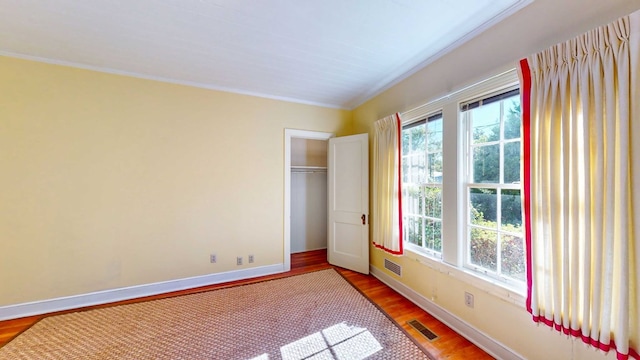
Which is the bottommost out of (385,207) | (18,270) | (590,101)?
(18,270)

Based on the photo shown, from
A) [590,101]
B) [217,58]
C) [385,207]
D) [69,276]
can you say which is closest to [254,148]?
[217,58]

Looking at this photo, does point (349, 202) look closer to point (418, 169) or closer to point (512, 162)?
point (418, 169)

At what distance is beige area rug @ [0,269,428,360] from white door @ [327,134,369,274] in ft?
2.84

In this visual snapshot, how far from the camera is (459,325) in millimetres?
2070

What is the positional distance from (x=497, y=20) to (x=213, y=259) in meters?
3.89

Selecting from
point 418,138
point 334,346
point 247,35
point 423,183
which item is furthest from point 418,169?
point 247,35

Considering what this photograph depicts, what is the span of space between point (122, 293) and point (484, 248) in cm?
389

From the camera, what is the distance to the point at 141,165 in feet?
9.18

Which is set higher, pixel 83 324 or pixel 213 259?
pixel 213 259

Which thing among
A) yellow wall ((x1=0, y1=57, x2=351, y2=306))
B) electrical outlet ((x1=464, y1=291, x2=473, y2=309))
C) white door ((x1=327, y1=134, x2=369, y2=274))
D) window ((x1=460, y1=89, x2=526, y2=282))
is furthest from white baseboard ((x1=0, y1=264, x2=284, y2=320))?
window ((x1=460, y1=89, x2=526, y2=282))

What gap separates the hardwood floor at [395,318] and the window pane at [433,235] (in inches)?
27.1

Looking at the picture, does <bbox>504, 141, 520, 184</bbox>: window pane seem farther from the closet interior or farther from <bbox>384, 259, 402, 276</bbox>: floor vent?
the closet interior

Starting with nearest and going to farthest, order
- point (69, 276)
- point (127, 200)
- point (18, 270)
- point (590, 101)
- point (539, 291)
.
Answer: point (590, 101), point (539, 291), point (18, 270), point (69, 276), point (127, 200)

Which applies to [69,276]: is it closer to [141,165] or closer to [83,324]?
[83,324]
